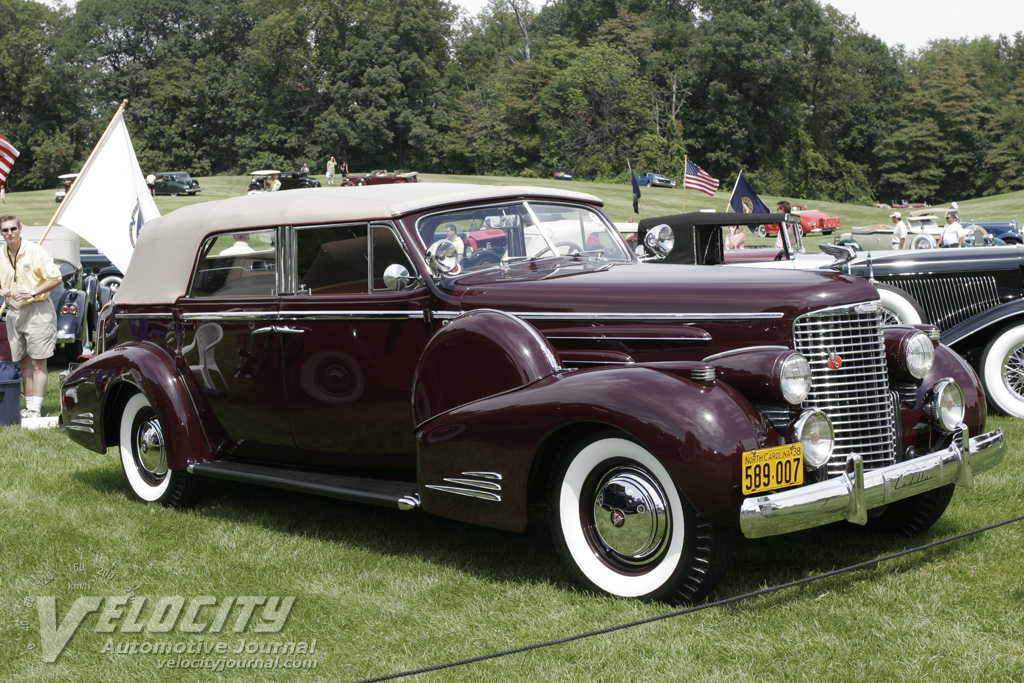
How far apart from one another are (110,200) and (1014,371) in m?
9.16

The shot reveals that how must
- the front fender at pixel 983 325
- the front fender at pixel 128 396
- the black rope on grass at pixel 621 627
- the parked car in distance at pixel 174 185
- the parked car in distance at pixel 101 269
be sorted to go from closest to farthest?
1. the black rope on grass at pixel 621 627
2. the front fender at pixel 128 396
3. the front fender at pixel 983 325
4. the parked car in distance at pixel 101 269
5. the parked car in distance at pixel 174 185

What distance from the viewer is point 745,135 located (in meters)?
68.6

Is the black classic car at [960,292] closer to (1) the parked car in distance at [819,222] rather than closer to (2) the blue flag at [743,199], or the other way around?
(2) the blue flag at [743,199]

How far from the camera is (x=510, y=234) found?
554 cm

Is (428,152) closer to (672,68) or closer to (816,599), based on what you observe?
(672,68)

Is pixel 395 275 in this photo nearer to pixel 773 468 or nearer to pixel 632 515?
pixel 632 515

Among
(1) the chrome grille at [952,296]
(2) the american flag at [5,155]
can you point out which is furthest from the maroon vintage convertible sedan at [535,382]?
(2) the american flag at [5,155]

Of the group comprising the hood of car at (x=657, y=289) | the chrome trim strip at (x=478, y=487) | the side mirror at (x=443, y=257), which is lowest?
the chrome trim strip at (x=478, y=487)

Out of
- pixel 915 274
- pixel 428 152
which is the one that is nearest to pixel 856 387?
pixel 915 274

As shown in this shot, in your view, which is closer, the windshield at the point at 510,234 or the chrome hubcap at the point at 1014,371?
the windshield at the point at 510,234

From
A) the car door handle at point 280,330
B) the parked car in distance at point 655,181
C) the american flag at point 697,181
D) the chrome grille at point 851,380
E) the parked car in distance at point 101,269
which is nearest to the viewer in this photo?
the chrome grille at point 851,380

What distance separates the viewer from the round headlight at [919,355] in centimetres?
480

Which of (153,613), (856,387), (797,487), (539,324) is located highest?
(539,324)

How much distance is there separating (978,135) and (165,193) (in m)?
57.7
